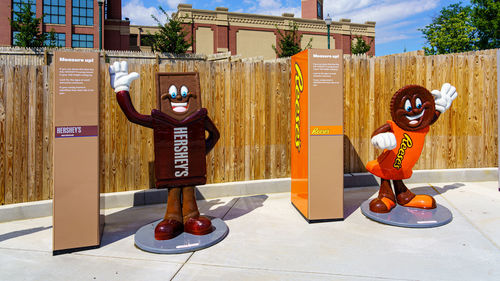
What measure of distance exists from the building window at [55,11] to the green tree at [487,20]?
120ft

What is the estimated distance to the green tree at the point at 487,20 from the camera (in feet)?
93.3

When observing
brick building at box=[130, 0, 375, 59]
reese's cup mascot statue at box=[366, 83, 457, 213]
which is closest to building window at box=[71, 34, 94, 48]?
brick building at box=[130, 0, 375, 59]

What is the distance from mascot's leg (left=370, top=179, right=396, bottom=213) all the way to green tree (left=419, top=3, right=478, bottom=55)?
33.5m

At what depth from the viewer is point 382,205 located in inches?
193

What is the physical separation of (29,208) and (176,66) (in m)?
3.26

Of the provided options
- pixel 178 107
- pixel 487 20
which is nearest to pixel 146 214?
pixel 178 107

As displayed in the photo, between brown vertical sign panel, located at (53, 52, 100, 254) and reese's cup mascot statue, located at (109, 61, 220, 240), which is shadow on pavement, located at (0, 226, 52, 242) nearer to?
brown vertical sign panel, located at (53, 52, 100, 254)

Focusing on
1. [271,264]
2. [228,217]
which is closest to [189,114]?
[228,217]

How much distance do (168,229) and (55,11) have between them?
30002 mm

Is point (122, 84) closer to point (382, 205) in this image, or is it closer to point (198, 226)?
point (198, 226)

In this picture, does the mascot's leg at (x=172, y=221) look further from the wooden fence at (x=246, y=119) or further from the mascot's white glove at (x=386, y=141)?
the mascot's white glove at (x=386, y=141)

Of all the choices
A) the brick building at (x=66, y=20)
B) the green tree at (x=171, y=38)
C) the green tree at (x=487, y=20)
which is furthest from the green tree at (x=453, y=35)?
the brick building at (x=66, y=20)

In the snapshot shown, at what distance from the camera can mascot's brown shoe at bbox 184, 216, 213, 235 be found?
417 cm

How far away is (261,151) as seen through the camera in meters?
6.43
